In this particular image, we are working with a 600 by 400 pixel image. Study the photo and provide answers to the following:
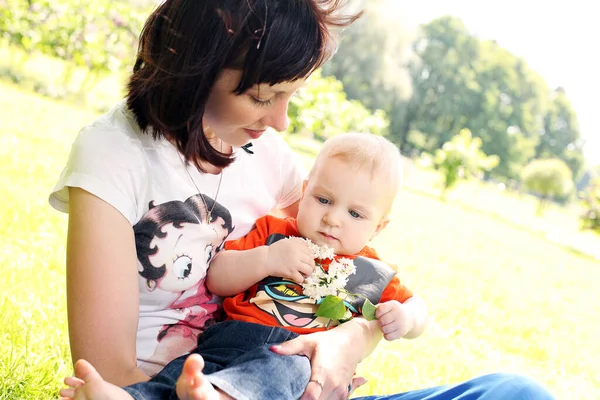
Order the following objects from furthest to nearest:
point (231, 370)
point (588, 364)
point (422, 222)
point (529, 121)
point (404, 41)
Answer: point (529, 121), point (404, 41), point (422, 222), point (588, 364), point (231, 370)

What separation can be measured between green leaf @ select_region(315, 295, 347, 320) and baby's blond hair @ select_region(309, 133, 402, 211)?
391mm

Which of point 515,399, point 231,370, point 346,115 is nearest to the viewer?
point 231,370

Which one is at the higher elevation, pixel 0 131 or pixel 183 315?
pixel 183 315

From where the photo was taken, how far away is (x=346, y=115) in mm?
17156

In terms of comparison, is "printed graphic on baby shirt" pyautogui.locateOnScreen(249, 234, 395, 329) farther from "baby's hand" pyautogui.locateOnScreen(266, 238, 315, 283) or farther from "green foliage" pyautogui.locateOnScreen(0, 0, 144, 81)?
"green foliage" pyautogui.locateOnScreen(0, 0, 144, 81)

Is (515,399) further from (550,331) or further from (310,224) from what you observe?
(550,331)

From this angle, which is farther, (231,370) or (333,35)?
(333,35)

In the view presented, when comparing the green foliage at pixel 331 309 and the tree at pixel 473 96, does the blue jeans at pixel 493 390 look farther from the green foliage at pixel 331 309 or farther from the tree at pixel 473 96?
the tree at pixel 473 96

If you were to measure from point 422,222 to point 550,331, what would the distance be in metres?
4.98

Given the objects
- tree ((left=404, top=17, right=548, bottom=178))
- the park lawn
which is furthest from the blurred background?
tree ((left=404, top=17, right=548, bottom=178))

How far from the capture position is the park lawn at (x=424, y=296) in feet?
7.61

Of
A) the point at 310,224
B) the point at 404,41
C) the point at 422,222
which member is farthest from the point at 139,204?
the point at 404,41

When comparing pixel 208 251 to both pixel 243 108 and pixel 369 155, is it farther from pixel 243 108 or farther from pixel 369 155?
pixel 369 155

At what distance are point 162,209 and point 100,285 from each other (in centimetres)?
24
